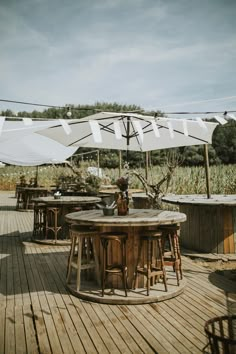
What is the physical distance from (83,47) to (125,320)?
6.62 m

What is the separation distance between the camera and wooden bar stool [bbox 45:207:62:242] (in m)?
6.69

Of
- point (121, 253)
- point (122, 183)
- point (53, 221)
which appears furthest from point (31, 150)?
point (121, 253)

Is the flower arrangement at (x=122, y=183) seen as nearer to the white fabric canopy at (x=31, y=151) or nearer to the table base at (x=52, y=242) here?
the table base at (x=52, y=242)

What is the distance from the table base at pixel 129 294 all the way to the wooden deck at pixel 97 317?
63 mm

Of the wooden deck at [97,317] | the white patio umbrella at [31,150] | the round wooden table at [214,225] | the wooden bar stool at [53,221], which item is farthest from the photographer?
the white patio umbrella at [31,150]

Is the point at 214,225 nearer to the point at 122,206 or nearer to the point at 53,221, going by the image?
the point at 122,206

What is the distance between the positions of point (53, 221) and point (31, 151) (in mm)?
3514

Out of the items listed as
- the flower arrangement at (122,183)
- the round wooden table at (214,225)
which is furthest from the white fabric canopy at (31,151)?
the flower arrangement at (122,183)

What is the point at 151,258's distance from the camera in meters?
3.91

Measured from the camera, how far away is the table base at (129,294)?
3.40 metres

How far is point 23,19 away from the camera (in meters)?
6.11

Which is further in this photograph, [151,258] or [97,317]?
[151,258]

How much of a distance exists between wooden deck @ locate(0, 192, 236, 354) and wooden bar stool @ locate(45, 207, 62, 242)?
204 cm

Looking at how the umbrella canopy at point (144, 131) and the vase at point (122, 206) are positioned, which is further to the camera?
the umbrella canopy at point (144, 131)
